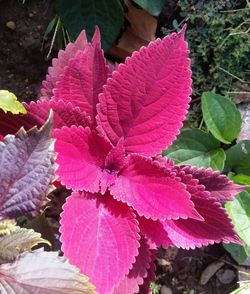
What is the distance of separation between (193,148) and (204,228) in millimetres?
393

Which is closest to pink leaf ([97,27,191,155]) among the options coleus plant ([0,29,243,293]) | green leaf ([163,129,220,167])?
coleus plant ([0,29,243,293])

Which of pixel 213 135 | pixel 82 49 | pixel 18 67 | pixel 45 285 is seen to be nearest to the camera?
pixel 45 285

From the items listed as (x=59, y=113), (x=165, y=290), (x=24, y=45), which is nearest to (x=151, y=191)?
(x=59, y=113)

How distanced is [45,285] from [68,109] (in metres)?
0.25

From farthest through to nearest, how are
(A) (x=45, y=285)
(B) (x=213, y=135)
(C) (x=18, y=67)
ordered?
(C) (x=18, y=67) → (B) (x=213, y=135) → (A) (x=45, y=285)

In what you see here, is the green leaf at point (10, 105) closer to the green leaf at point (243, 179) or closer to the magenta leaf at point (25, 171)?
the magenta leaf at point (25, 171)

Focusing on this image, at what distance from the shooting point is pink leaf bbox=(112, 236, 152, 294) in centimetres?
83

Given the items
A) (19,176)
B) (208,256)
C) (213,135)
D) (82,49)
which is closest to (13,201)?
(19,176)

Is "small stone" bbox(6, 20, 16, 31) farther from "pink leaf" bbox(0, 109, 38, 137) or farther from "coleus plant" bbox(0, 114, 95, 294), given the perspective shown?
"coleus plant" bbox(0, 114, 95, 294)

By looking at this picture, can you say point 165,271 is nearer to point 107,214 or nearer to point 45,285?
point 107,214

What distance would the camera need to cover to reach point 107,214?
80 centimetres

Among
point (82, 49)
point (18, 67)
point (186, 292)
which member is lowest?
point (186, 292)

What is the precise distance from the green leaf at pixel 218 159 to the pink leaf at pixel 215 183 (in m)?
0.31

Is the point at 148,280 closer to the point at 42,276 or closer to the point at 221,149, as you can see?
the point at 42,276
